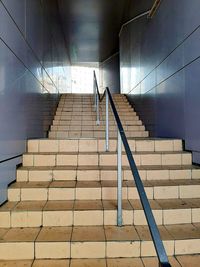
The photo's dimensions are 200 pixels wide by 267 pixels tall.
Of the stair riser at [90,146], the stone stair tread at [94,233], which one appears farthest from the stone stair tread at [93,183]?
the stair riser at [90,146]

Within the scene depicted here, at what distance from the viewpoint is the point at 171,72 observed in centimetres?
371

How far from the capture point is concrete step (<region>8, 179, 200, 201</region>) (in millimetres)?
2418

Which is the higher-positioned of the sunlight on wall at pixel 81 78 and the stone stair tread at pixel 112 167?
the sunlight on wall at pixel 81 78

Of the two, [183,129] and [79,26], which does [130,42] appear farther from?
[183,129]

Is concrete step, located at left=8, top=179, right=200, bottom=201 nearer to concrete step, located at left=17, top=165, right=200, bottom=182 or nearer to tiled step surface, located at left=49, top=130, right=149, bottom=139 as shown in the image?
concrete step, located at left=17, top=165, right=200, bottom=182

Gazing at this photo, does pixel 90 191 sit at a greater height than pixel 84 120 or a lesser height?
lesser

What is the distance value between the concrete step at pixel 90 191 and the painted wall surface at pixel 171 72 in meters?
0.60

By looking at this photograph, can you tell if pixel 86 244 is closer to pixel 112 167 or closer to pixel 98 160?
pixel 112 167

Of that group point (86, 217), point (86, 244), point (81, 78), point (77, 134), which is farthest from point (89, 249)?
point (81, 78)

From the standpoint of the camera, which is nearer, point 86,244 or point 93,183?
point 86,244

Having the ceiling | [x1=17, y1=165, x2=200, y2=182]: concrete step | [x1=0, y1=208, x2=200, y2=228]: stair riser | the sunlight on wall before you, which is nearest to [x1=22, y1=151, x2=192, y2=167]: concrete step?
[x1=17, y1=165, x2=200, y2=182]: concrete step

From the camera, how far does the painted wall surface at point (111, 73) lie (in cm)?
1062

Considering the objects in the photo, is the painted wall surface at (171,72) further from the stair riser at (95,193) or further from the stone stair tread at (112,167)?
the stair riser at (95,193)

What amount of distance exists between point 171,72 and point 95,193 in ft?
7.31
